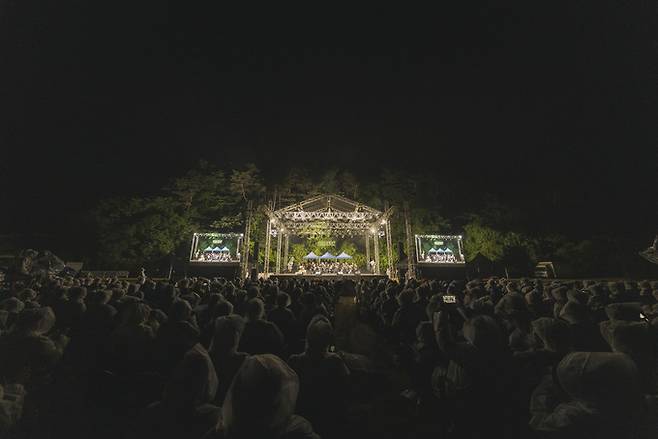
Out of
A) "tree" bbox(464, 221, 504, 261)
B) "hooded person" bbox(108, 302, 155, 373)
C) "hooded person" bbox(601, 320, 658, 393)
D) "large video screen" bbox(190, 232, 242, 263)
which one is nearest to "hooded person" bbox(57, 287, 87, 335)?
"hooded person" bbox(108, 302, 155, 373)

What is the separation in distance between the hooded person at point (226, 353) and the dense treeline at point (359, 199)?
1786 cm

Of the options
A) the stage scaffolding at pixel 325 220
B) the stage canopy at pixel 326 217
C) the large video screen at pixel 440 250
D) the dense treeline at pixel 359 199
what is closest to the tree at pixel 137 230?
the dense treeline at pixel 359 199

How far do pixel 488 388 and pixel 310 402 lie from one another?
1.45m

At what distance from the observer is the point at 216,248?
1892cm

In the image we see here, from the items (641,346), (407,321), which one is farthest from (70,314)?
(641,346)

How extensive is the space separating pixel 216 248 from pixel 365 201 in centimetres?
1418

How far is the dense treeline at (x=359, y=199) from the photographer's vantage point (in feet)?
70.0

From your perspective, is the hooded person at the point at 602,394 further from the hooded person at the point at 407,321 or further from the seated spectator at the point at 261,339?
the hooded person at the point at 407,321

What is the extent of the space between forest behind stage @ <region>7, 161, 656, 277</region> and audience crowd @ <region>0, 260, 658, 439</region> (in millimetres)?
16400

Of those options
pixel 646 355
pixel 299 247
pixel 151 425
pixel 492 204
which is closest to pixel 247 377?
pixel 151 425

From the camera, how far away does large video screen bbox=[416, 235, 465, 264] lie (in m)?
19.5

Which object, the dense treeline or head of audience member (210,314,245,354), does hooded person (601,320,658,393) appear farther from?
the dense treeline

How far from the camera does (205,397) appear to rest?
5.38ft

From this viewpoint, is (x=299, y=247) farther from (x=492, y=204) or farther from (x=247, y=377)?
(x=247, y=377)
